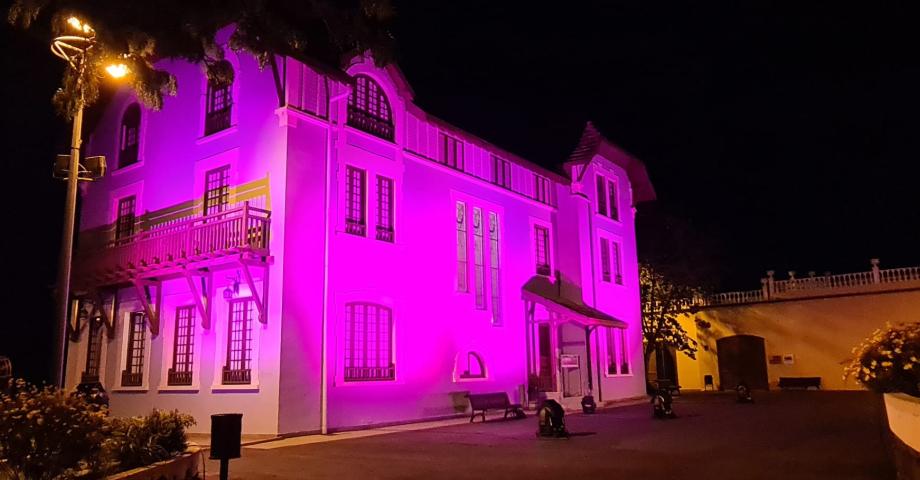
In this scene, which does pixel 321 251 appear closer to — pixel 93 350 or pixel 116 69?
pixel 116 69

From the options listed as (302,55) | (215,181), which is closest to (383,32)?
(302,55)

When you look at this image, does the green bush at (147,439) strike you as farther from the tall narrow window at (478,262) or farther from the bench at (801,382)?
the bench at (801,382)

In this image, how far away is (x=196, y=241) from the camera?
16359 mm

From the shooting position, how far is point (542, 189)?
85.9 feet

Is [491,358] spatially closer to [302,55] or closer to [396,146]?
[396,146]

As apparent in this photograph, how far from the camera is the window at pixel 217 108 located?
18.1 metres

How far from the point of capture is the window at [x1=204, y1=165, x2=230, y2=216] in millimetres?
17734

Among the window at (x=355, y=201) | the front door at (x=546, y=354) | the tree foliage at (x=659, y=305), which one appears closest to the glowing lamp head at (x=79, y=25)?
the window at (x=355, y=201)

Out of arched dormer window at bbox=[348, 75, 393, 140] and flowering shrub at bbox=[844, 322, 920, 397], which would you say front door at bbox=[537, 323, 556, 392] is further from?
flowering shrub at bbox=[844, 322, 920, 397]

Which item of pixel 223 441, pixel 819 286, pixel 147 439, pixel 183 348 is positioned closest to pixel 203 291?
pixel 183 348

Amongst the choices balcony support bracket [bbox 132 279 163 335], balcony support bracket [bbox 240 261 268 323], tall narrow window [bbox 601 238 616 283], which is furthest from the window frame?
tall narrow window [bbox 601 238 616 283]

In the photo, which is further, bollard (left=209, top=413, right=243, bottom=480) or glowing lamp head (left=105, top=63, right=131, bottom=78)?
glowing lamp head (left=105, top=63, right=131, bottom=78)

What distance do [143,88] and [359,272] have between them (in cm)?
705

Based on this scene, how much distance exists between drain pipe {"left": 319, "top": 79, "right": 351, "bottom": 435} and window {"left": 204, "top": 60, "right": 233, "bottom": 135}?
9.10 feet
